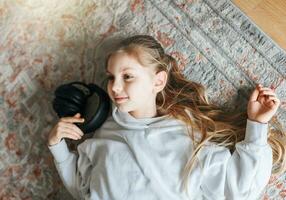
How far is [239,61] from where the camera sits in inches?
59.7

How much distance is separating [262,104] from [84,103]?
0.57 metres

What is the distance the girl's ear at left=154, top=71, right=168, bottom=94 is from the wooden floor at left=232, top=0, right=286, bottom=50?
0.39 meters

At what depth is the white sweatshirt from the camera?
1.35 meters

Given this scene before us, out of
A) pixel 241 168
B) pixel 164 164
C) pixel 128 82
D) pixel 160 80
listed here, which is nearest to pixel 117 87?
pixel 128 82

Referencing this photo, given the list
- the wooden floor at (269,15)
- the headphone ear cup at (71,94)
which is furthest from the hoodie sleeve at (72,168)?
the wooden floor at (269,15)

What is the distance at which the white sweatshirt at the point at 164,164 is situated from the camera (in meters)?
1.35

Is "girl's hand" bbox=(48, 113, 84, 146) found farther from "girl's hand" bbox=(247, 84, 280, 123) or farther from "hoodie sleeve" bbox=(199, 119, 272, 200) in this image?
"girl's hand" bbox=(247, 84, 280, 123)

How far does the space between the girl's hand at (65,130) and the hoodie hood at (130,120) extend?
0.37 ft

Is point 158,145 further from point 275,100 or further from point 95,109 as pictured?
point 275,100

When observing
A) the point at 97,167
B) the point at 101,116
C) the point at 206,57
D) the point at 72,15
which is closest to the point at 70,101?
the point at 101,116

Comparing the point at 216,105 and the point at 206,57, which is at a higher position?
the point at 206,57

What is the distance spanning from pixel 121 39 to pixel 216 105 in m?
0.40

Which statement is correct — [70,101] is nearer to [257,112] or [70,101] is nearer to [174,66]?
[174,66]

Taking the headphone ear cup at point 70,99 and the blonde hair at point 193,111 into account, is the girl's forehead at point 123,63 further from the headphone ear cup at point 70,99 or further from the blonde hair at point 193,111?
the headphone ear cup at point 70,99
